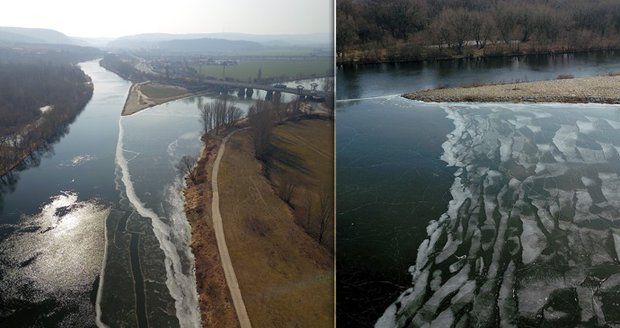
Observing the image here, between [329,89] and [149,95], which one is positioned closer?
[329,89]

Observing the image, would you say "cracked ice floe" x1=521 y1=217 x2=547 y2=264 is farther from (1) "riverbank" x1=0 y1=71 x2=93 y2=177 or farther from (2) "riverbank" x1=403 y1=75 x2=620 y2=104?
(2) "riverbank" x1=403 y1=75 x2=620 y2=104

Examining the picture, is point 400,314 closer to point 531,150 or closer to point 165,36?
point 165,36

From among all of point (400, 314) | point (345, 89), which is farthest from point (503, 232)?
point (345, 89)

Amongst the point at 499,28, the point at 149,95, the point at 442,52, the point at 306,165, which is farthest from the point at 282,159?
the point at 499,28

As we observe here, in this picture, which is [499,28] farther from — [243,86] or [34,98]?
[34,98]

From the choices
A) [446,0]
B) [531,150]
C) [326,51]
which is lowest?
[531,150]

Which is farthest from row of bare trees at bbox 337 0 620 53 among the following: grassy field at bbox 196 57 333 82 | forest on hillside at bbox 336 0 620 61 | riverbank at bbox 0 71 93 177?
riverbank at bbox 0 71 93 177
